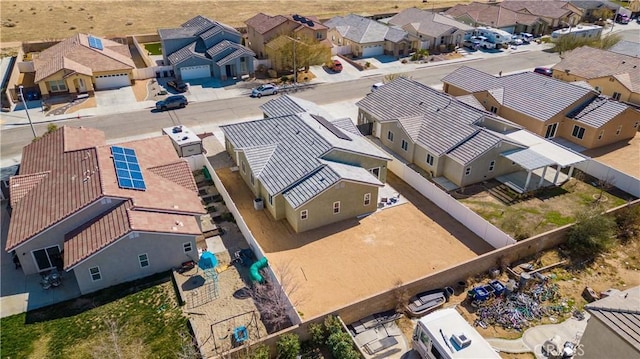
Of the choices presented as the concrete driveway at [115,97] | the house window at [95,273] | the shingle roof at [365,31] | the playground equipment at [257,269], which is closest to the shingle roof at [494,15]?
the shingle roof at [365,31]

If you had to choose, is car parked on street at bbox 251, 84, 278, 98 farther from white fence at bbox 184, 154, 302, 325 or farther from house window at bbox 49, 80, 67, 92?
house window at bbox 49, 80, 67, 92

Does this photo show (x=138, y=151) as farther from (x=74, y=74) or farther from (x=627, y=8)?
(x=627, y=8)

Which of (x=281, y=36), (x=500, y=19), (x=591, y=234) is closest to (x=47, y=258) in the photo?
(x=591, y=234)

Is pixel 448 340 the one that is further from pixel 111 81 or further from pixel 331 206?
pixel 111 81

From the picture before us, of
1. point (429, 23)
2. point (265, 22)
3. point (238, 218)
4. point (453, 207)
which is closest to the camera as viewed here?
point (238, 218)

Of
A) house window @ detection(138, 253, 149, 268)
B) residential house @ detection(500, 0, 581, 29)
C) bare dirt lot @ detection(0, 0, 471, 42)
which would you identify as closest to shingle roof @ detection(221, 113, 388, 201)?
house window @ detection(138, 253, 149, 268)
